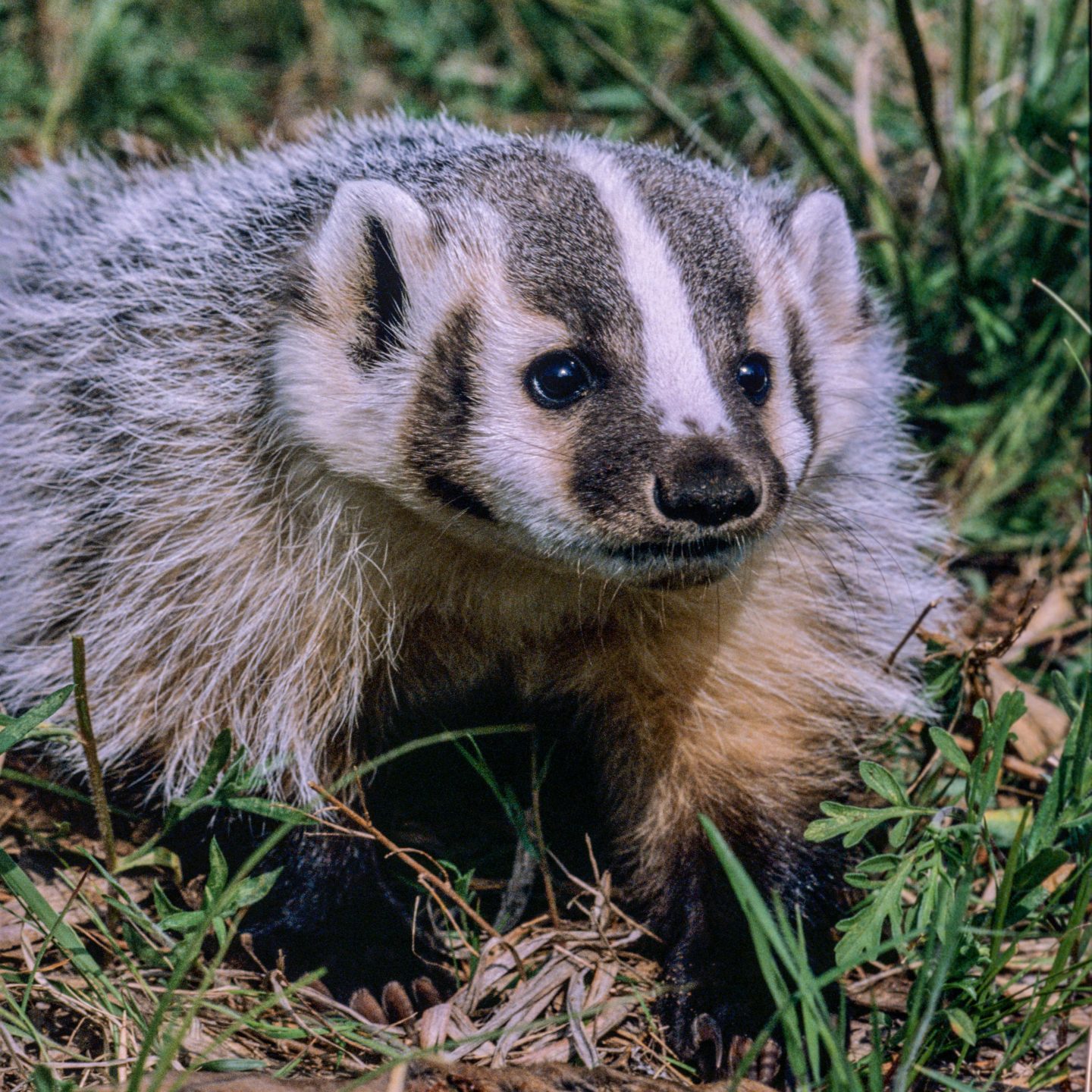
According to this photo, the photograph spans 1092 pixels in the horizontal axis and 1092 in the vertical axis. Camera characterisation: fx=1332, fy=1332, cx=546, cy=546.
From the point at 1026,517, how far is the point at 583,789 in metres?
1.81

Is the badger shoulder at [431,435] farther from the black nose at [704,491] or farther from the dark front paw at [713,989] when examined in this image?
the dark front paw at [713,989]

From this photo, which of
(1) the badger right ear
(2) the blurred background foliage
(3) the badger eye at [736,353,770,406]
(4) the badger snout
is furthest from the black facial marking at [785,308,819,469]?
(2) the blurred background foliage

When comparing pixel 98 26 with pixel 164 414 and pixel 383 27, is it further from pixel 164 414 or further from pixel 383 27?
pixel 164 414

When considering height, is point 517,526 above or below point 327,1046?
above

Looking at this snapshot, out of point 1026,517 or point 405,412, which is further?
point 1026,517

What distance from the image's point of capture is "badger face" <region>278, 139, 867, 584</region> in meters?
2.46

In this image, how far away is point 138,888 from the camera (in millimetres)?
3146

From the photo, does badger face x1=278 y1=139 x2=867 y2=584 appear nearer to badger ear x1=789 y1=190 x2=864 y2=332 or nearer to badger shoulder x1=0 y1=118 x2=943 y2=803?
badger shoulder x1=0 y1=118 x2=943 y2=803

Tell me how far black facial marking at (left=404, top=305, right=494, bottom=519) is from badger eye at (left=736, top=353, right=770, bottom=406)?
547 millimetres

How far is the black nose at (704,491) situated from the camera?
7.77 ft

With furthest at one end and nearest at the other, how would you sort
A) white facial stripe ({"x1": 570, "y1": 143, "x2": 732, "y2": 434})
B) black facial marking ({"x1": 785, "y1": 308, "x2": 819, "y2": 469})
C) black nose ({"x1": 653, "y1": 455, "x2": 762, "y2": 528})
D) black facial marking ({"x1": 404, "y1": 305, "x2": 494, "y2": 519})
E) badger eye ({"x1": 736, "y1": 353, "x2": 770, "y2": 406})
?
black facial marking ({"x1": 785, "y1": 308, "x2": 819, "y2": 469}) → badger eye ({"x1": 736, "y1": 353, "x2": 770, "y2": 406}) → black facial marking ({"x1": 404, "y1": 305, "x2": 494, "y2": 519}) → white facial stripe ({"x1": 570, "y1": 143, "x2": 732, "y2": 434}) → black nose ({"x1": 653, "y1": 455, "x2": 762, "y2": 528})

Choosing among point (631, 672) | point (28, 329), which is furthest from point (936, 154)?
point (28, 329)

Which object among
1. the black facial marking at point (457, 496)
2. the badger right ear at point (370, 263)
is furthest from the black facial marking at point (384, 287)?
the black facial marking at point (457, 496)

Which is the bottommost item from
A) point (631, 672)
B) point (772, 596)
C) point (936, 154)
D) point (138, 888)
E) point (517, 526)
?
point (138, 888)
